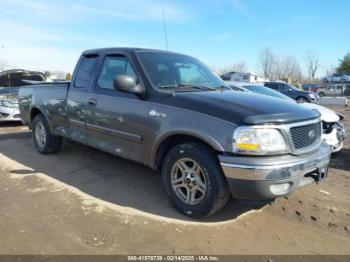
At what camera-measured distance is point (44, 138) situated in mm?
6871

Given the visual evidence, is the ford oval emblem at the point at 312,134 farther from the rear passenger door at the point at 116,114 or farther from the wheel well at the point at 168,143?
the rear passenger door at the point at 116,114

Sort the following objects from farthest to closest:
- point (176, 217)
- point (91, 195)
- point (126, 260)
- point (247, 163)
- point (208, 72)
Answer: point (208, 72), point (91, 195), point (176, 217), point (247, 163), point (126, 260)

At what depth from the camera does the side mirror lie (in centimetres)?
447

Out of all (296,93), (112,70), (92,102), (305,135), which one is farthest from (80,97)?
(296,93)

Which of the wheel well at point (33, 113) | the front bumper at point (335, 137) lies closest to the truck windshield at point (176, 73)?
the front bumper at point (335, 137)

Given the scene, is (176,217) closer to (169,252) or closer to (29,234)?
(169,252)

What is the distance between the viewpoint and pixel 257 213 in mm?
4348

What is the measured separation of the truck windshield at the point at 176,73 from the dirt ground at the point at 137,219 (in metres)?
1.47

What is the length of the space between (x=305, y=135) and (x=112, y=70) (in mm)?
2775

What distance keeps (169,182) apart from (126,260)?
4.07 feet

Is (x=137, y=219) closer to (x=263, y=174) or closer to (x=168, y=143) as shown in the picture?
(x=168, y=143)

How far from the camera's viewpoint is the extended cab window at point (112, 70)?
5.00m

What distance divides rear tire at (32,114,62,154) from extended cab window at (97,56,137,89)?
1.94m

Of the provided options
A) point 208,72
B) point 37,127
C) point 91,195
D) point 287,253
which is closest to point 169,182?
point 91,195
